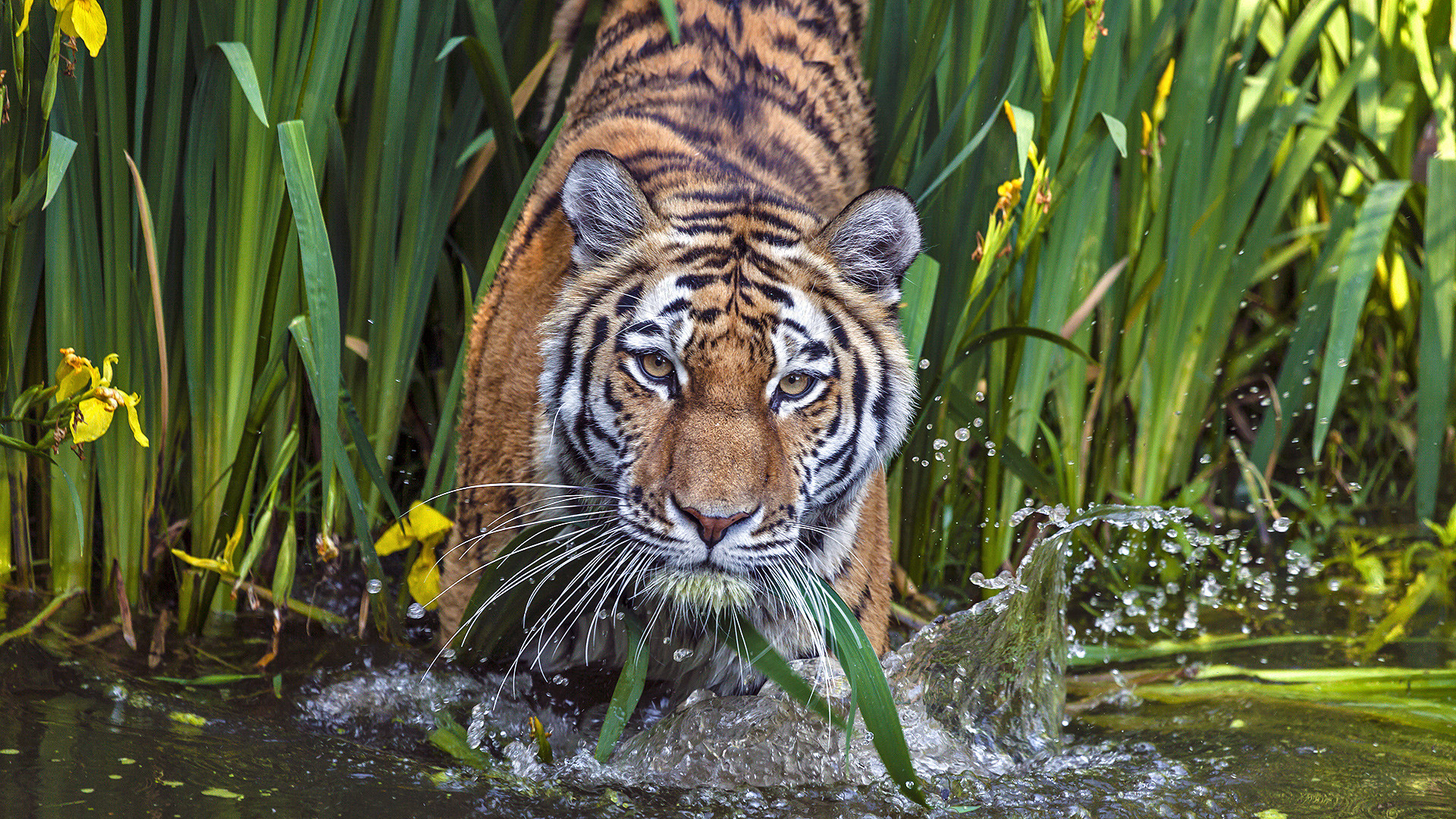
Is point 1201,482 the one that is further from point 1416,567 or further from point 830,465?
point 830,465

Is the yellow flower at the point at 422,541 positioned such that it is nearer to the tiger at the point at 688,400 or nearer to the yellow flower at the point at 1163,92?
the tiger at the point at 688,400

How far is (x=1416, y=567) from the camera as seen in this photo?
10.9ft

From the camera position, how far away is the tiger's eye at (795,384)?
217cm

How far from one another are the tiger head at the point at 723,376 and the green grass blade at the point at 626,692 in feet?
0.33

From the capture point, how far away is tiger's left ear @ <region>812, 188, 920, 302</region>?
222cm

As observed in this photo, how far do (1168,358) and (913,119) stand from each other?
39.1 inches

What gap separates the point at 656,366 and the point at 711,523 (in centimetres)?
35

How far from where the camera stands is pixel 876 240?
2303 mm

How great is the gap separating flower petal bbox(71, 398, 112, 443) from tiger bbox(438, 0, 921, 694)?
27.8 inches

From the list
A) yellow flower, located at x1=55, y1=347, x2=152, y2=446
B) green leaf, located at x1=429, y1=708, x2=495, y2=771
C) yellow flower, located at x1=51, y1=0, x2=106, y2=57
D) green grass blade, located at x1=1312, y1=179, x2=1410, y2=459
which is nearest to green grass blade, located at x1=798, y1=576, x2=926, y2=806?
green leaf, located at x1=429, y1=708, x2=495, y2=771

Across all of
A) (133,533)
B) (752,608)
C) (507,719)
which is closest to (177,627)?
(133,533)

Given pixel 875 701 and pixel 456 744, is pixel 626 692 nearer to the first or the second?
pixel 456 744

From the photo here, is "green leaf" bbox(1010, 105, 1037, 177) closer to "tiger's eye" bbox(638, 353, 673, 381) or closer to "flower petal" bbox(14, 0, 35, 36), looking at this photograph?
"tiger's eye" bbox(638, 353, 673, 381)

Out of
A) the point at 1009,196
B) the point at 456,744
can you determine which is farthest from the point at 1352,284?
the point at 456,744
